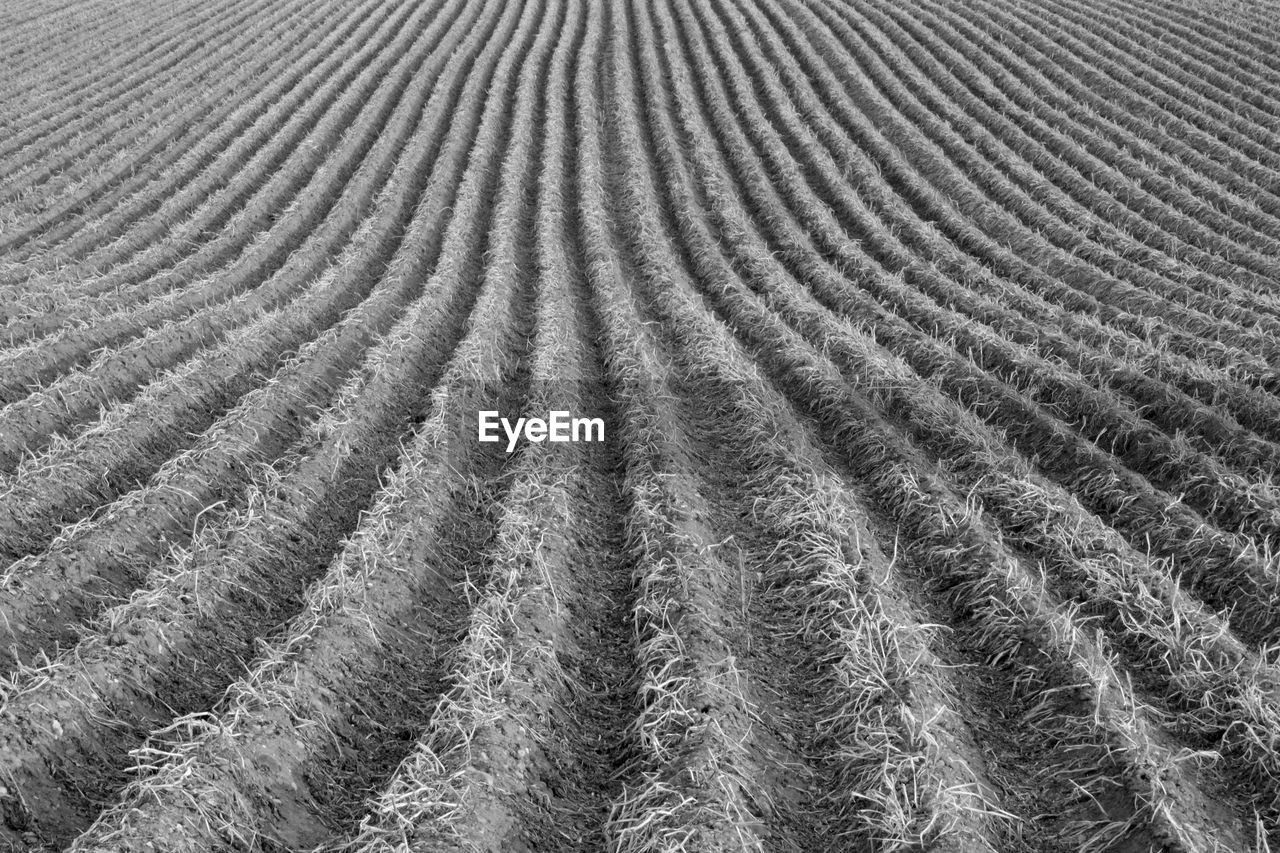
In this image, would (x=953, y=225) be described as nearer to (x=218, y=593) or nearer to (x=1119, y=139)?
(x=1119, y=139)

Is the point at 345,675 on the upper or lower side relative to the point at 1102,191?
lower

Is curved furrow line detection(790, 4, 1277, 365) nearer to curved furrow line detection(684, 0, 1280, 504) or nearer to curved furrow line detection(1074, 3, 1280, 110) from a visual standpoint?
curved furrow line detection(684, 0, 1280, 504)

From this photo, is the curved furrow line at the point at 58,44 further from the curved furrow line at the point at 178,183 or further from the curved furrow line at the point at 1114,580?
the curved furrow line at the point at 1114,580

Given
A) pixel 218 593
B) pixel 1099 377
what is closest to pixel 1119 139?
pixel 1099 377

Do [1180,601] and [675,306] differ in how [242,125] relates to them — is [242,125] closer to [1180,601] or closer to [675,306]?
[675,306]

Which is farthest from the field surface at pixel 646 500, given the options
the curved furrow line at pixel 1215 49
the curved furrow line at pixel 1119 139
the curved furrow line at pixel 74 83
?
the curved furrow line at pixel 74 83

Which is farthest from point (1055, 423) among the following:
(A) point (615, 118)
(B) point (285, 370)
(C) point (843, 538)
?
(A) point (615, 118)
